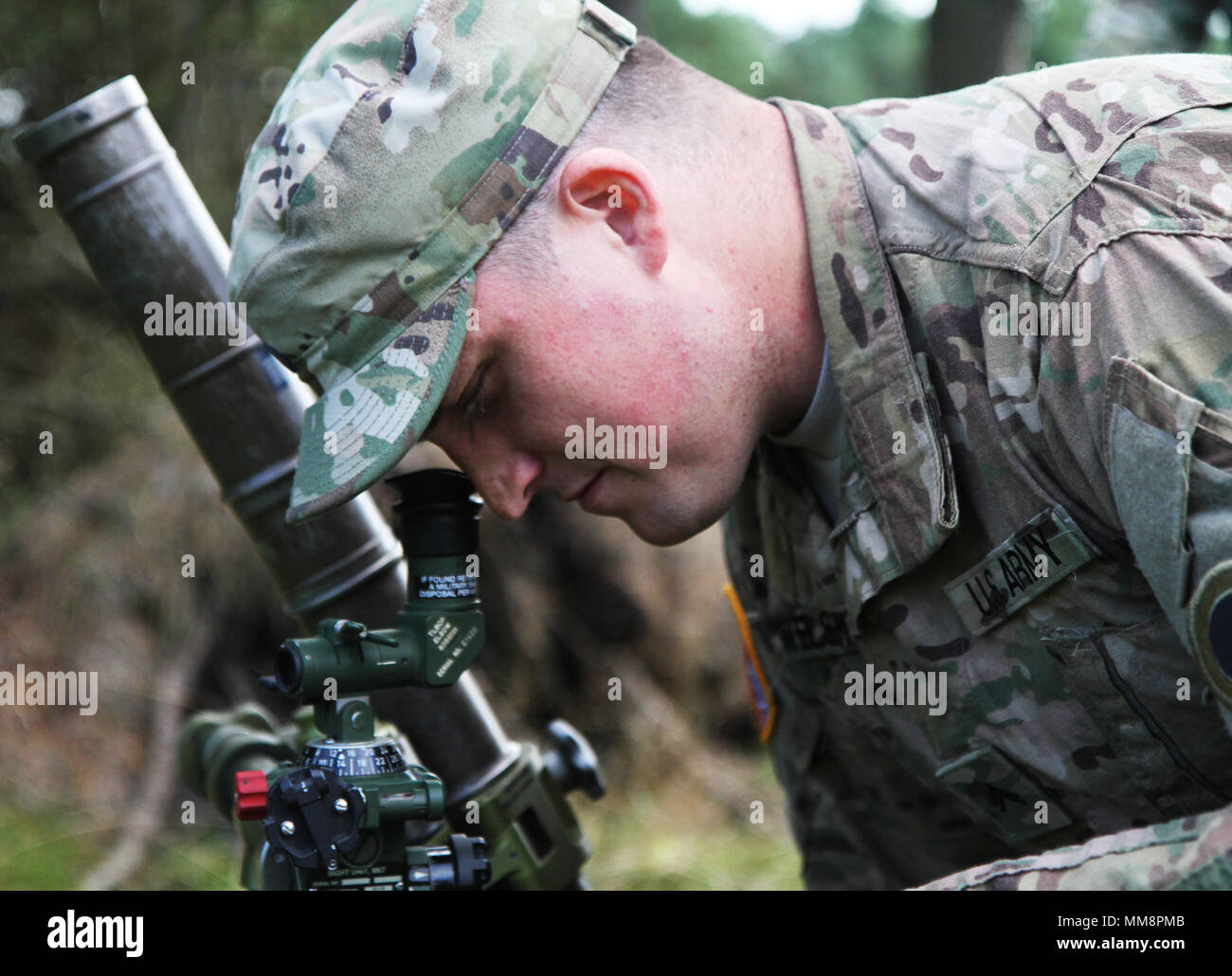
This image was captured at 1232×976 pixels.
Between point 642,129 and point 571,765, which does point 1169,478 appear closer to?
point 642,129

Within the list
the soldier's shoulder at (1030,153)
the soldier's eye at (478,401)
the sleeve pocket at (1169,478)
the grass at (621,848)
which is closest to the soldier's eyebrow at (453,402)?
the soldier's eye at (478,401)

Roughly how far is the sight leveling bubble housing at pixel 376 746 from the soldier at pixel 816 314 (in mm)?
107

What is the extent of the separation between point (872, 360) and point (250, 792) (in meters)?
1.05

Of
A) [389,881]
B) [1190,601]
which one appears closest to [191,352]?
[389,881]

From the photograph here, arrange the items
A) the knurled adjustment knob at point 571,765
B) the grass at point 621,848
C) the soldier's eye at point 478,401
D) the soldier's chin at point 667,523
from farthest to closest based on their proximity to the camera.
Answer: the grass at point 621,848 → the knurled adjustment knob at point 571,765 → the soldier's chin at point 667,523 → the soldier's eye at point 478,401

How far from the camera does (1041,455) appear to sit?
1.61 meters

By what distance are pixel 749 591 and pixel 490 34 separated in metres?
1.11

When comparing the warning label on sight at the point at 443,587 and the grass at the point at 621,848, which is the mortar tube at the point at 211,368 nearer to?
the warning label on sight at the point at 443,587

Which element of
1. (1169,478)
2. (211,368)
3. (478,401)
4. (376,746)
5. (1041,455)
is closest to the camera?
(1169,478)

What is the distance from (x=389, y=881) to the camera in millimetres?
1676

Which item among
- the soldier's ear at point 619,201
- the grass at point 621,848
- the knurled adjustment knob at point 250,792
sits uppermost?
the soldier's ear at point 619,201

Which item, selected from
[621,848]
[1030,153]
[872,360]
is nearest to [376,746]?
[872,360]

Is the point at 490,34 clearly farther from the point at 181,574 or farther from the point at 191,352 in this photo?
the point at 181,574

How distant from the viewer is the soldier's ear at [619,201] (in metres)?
1.71
